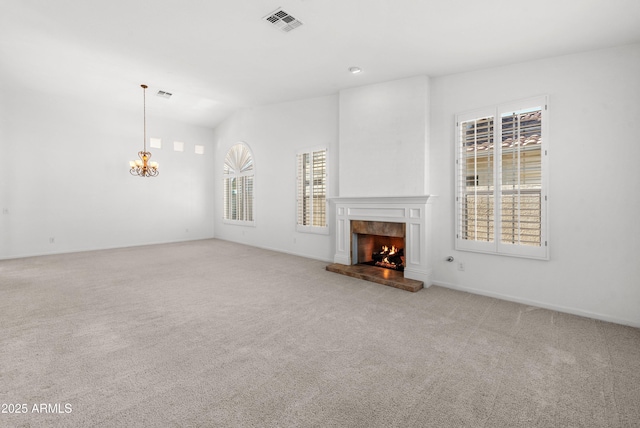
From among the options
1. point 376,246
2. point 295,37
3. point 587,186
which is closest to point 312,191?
point 376,246

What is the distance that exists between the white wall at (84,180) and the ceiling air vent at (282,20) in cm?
627

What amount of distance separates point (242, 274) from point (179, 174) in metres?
5.23

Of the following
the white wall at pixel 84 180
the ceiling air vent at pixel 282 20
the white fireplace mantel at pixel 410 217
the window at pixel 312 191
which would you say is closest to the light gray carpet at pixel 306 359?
the white fireplace mantel at pixel 410 217

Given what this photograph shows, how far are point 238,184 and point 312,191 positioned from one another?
310 cm

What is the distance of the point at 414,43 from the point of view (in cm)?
344

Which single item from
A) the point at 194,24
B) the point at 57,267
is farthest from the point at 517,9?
the point at 57,267

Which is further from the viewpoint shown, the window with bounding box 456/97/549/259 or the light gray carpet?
the window with bounding box 456/97/549/259

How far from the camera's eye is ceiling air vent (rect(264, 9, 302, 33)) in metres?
3.10

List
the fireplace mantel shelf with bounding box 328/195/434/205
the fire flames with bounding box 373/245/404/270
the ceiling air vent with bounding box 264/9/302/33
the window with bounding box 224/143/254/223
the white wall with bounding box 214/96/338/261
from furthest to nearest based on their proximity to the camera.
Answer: the window with bounding box 224/143/254/223 → the white wall with bounding box 214/96/338/261 → the fire flames with bounding box 373/245/404/270 → the fireplace mantel shelf with bounding box 328/195/434/205 → the ceiling air vent with bounding box 264/9/302/33

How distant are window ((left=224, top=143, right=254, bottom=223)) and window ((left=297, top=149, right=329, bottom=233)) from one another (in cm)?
199

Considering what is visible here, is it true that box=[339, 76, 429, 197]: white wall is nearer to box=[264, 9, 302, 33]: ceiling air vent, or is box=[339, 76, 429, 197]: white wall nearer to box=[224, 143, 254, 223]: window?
box=[264, 9, 302, 33]: ceiling air vent

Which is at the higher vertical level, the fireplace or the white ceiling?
the white ceiling

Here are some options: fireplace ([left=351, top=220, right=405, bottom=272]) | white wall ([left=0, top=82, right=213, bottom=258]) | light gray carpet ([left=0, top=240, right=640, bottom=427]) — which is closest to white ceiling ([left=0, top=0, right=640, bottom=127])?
white wall ([left=0, top=82, right=213, bottom=258])

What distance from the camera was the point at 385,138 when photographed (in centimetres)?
460
